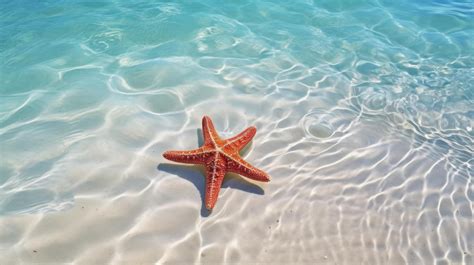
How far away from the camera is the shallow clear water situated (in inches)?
126

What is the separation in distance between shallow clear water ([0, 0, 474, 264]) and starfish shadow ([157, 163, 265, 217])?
0.7 inches

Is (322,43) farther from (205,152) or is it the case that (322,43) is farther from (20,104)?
(20,104)

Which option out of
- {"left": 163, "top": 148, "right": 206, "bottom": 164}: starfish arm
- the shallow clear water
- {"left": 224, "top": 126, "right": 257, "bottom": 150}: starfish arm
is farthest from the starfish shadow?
{"left": 224, "top": 126, "right": 257, "bottom": 150}: starfish arm

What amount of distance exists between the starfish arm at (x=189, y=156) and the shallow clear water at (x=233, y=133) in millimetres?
247

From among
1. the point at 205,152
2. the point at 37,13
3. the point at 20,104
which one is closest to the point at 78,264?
the point at 205,152

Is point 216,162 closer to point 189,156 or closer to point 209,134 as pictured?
point 189,156

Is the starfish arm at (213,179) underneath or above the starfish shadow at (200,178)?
above

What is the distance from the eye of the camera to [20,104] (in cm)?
467

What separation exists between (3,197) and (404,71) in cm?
715

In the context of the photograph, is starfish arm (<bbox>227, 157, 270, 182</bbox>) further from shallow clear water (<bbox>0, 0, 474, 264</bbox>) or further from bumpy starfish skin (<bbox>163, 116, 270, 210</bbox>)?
shallow clear water (<bbox>0, 0, 474, 264</bbox>)

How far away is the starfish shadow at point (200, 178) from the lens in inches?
144

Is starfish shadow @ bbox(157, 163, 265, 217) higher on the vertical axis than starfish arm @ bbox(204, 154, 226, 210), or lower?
lower

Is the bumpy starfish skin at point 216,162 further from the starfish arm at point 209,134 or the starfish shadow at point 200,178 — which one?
the starfish shadow at point 200,178

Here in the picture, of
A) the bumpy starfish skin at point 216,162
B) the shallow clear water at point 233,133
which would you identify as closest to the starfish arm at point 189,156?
the bumpy starfish skin at point 216,162
